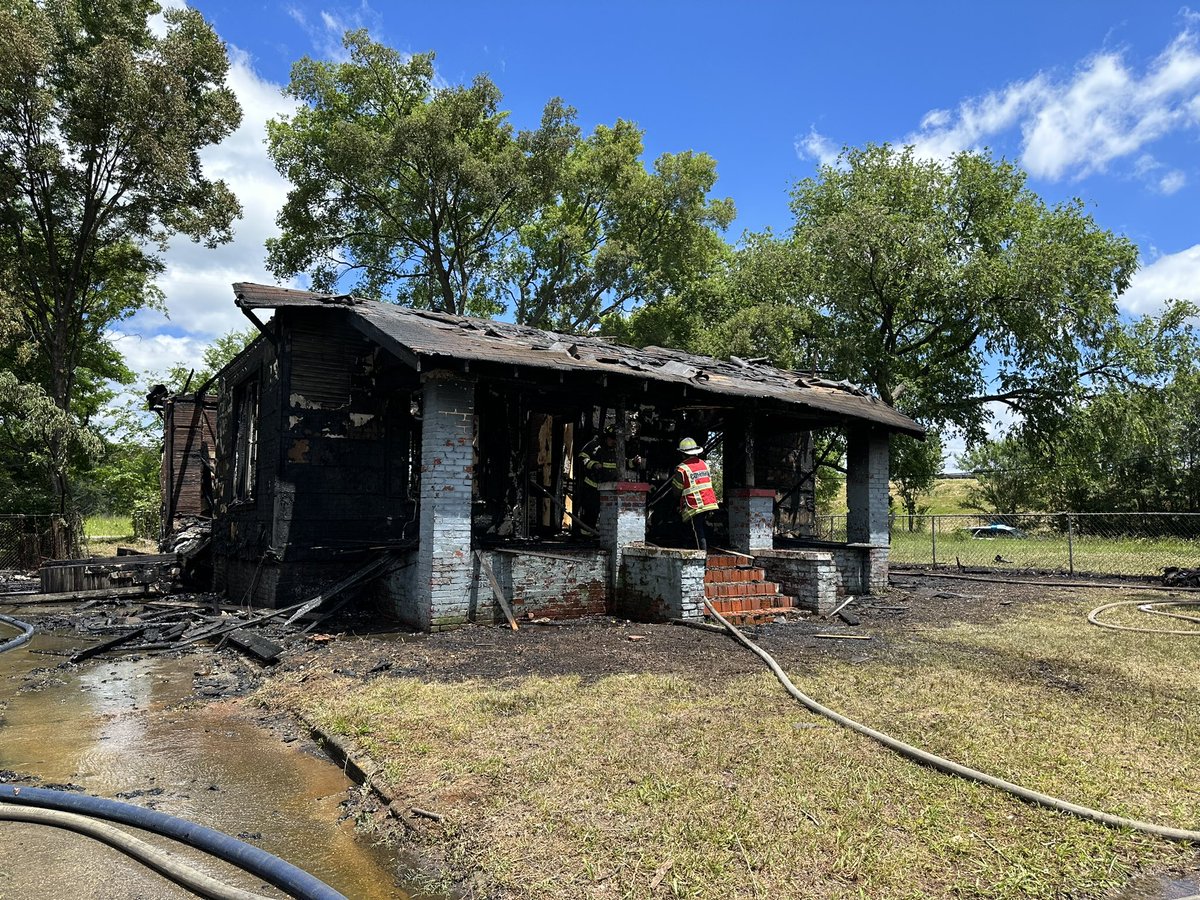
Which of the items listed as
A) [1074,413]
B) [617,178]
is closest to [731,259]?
[617,178]

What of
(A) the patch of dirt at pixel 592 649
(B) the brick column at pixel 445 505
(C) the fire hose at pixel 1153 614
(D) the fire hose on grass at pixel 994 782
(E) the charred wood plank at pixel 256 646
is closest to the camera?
(D) the fire hose on grass at pixel 994 782

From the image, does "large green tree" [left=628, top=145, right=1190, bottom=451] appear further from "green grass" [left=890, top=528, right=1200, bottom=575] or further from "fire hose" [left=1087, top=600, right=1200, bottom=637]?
"fire hose" [left=1087, top=600, right=1200, bottom=637]

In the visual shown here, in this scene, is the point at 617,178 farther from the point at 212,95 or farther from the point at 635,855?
the point at 635,855

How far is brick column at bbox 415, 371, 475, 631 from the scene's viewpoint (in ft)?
28.5

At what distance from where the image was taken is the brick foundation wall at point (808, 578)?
10086 millimetres

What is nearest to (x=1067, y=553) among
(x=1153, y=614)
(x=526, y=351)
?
(x=1153, y=614)

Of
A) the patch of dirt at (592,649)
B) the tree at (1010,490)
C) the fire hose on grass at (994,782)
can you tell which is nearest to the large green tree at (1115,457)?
the tree at (1010,490)

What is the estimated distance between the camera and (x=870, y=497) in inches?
521

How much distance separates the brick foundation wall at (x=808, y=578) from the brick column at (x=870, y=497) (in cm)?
320

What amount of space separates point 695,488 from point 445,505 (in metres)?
3.35

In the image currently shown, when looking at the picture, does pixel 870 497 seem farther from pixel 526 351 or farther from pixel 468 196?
pixel 468 196

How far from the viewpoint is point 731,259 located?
31.5 m

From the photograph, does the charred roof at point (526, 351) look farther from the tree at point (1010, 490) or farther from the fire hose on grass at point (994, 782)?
the tree at point (1010, 490)

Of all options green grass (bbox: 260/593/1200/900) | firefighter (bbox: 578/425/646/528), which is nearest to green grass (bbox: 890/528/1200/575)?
firefighter (bbox: 578/425/646/528)
